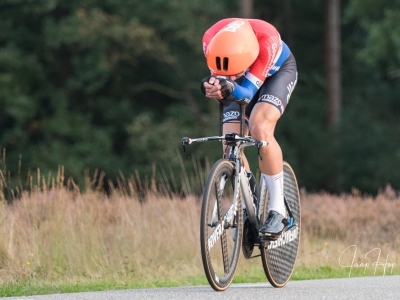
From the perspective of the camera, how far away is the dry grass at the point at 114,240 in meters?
9.85

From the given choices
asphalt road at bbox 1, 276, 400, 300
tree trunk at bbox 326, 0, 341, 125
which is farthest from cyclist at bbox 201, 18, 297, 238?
tree trunk at bbox 326, 0, 341, 125

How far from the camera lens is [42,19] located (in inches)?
1339

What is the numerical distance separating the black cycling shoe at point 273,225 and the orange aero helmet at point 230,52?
1119mm

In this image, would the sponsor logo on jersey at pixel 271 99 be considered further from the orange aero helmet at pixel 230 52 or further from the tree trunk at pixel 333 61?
the tree trunk at pixel 333 61

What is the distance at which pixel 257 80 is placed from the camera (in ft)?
23.4

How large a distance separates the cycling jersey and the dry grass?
113 inches

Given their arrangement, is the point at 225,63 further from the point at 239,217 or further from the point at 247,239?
the point at 247,239

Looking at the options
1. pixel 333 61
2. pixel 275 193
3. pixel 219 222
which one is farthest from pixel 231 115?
pixel 333 61

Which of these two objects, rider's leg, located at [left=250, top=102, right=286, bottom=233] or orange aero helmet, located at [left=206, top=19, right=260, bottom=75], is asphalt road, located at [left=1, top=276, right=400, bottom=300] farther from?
orange aero helmet, located at [left=206, top=19, right=260, bottom=75]

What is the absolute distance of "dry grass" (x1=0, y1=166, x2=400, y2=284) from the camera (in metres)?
9.85

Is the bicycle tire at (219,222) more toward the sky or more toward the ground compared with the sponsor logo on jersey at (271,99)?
more toward the ground

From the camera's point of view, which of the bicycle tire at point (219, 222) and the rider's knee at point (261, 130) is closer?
the bicycle tire at point (219, 222)

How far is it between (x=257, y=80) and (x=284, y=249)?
1421mm

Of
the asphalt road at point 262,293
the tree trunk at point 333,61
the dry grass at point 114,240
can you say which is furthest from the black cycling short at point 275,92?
the tree trunk at point 333,61
